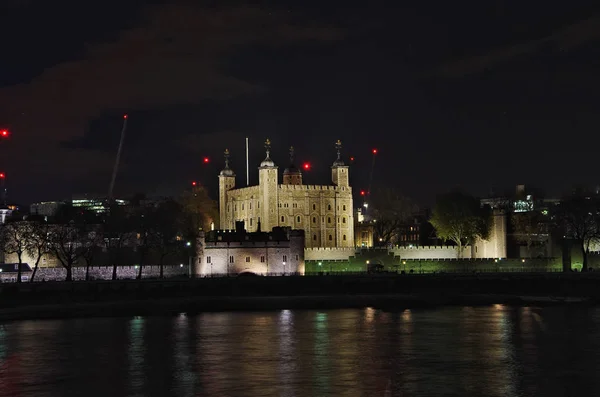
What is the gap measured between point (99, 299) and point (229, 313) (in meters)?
10.8

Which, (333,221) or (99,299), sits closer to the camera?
(99,299)

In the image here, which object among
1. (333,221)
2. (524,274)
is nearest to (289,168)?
(333,221)

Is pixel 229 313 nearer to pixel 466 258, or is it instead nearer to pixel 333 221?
pixel 466 258

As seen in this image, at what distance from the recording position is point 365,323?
2564 inches

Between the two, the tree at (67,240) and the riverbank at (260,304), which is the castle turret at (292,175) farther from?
the riverbank at (260,304)

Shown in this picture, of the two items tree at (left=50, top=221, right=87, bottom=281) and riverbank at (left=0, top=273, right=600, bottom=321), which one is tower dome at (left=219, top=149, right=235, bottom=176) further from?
riverbank at (left=0, top=273, right=600, bottom=321)

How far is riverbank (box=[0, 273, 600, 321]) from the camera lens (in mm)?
75062

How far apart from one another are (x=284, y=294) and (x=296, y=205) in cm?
4078

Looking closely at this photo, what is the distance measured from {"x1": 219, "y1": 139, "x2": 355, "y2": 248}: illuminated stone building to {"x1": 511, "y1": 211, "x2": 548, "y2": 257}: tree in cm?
2070

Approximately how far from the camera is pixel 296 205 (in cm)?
12512

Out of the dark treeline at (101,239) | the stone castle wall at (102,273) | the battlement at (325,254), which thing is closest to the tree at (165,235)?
the dark treeline at (101,239)

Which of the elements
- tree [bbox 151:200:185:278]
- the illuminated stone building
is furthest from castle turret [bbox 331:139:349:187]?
tree [bbox 151:200:185:278]

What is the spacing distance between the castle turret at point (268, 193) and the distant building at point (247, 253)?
2433 cm

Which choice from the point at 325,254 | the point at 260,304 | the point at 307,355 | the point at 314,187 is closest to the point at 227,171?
the point at 314,187
